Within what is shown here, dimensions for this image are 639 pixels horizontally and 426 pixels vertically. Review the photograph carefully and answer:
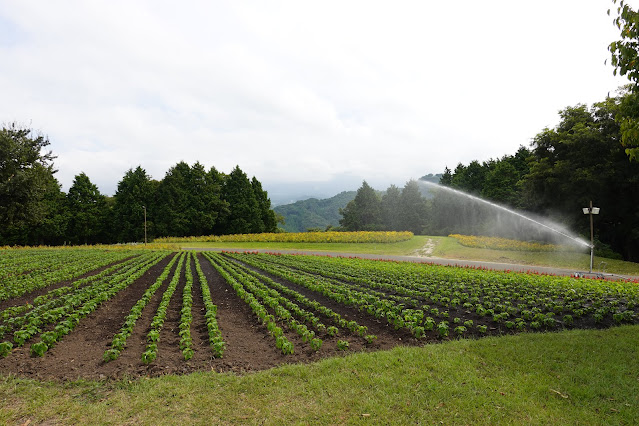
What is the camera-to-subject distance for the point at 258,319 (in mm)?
8734

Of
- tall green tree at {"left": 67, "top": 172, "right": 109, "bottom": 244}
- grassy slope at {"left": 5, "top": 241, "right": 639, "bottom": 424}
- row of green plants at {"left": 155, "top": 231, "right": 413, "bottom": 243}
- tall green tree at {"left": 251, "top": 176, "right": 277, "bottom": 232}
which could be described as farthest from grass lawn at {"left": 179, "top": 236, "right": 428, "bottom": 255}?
tall green tree at {"left": 67, "top": 172, "right": 109, "bottom": 244}

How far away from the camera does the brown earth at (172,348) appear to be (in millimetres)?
5668

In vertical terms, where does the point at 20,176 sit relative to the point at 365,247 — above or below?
above

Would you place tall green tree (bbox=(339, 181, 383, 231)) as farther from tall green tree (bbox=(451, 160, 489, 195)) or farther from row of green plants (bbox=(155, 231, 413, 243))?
row of green plants (bbox=(155, 231, 413, 243))

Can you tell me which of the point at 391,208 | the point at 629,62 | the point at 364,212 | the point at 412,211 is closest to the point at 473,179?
the point at 412,211

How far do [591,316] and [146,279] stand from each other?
16.8m

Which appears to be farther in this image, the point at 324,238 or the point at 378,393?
the point at 324,238

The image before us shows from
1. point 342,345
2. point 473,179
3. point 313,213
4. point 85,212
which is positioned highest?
point 473,179

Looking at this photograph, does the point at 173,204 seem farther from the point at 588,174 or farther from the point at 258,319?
the point at 588,174

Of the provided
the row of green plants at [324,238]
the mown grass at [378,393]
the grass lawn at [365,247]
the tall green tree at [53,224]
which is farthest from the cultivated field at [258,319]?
the tall green tree at [53,224]

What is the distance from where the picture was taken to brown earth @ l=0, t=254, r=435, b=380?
5.67 metres

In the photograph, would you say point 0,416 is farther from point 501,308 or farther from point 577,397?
point 501,308

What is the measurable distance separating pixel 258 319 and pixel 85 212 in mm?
56458

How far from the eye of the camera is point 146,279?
50.2 ft
